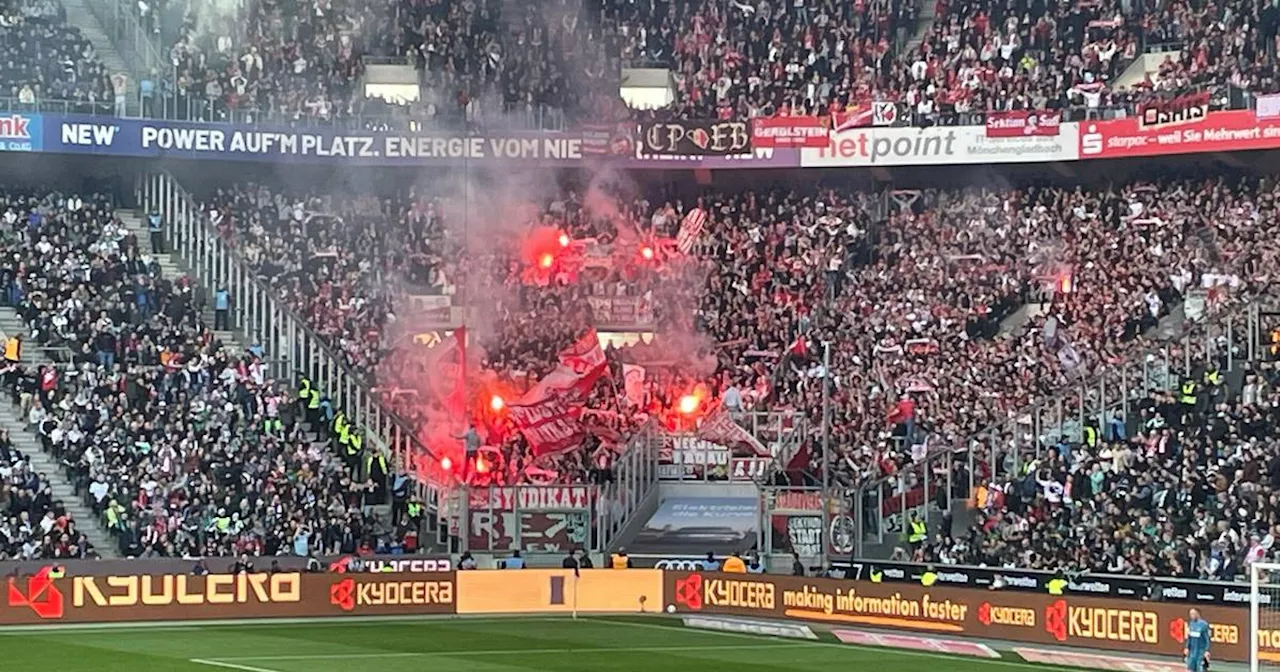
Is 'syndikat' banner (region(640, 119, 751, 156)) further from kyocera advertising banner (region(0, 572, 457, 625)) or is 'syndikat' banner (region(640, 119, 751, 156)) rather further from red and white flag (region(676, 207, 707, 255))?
kyocera advertising banner (region(0, 572, 457, 625))

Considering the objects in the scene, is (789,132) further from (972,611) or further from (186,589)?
(186,589)

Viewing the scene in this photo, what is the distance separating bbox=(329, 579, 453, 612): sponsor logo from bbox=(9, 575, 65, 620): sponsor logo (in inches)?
220

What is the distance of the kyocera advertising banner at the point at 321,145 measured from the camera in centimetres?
5628

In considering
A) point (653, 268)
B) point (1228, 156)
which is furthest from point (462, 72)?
point (1228, 156)

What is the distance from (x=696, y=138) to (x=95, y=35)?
52.9ft

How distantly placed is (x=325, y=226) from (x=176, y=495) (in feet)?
40.5

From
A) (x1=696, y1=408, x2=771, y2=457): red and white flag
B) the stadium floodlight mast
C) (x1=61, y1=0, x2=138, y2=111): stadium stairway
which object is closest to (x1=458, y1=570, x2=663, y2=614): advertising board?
(x1=696, y1=408, x2=771, y2=457): red and white flag

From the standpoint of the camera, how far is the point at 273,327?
5538 cm

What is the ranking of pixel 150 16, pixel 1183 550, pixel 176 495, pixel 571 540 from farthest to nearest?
1. pixel 150 16
2. pixel 571 540
3. pixel 176 495
4. pixel 1183 550

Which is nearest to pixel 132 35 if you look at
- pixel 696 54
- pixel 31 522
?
pixel 696 54

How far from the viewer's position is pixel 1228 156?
5731 centimetres

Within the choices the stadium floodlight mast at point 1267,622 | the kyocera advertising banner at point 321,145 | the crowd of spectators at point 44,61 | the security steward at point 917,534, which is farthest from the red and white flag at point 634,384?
the stadium floodlight mast at point 1267,622

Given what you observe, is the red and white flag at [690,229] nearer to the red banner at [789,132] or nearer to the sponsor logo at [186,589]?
the red banner at [789,132]

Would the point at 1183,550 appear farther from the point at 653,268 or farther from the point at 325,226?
the point at 325,226
